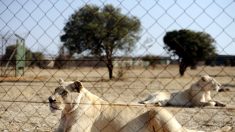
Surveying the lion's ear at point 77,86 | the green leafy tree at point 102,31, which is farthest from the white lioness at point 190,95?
the green leafy tree at point 102,31

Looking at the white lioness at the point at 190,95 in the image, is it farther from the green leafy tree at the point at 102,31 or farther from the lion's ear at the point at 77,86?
the green leafy tree at the point at 102,31

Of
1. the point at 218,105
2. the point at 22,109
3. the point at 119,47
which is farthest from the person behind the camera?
the point at 119,47

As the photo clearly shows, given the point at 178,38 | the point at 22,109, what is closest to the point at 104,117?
the point at 22,109

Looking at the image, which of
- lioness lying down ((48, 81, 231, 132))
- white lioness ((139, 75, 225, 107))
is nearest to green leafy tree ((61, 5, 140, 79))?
white lioness ((139, 75, 225, 107))

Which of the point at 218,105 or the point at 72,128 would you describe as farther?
the point at 218,105

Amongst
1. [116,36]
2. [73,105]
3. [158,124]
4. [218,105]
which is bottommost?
[218,105]

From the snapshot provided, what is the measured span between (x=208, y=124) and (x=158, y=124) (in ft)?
9.97

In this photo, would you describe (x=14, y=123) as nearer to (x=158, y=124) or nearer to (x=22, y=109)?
(x=22, y=109)

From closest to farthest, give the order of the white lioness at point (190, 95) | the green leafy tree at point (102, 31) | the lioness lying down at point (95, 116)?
the lioness lying down at point (95, 116) → the white lioness at point (190, 95) → the green leafy tree at point (102, 31)

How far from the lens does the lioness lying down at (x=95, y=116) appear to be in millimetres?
5895

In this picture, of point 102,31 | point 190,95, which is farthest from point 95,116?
point 102,31

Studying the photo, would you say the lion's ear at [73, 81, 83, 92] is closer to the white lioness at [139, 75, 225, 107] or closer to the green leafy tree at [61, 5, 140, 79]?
the white lioness at [139, 75, 225, 107]

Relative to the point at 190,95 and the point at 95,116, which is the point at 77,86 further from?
the point at 190,95

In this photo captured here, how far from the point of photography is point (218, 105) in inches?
506
